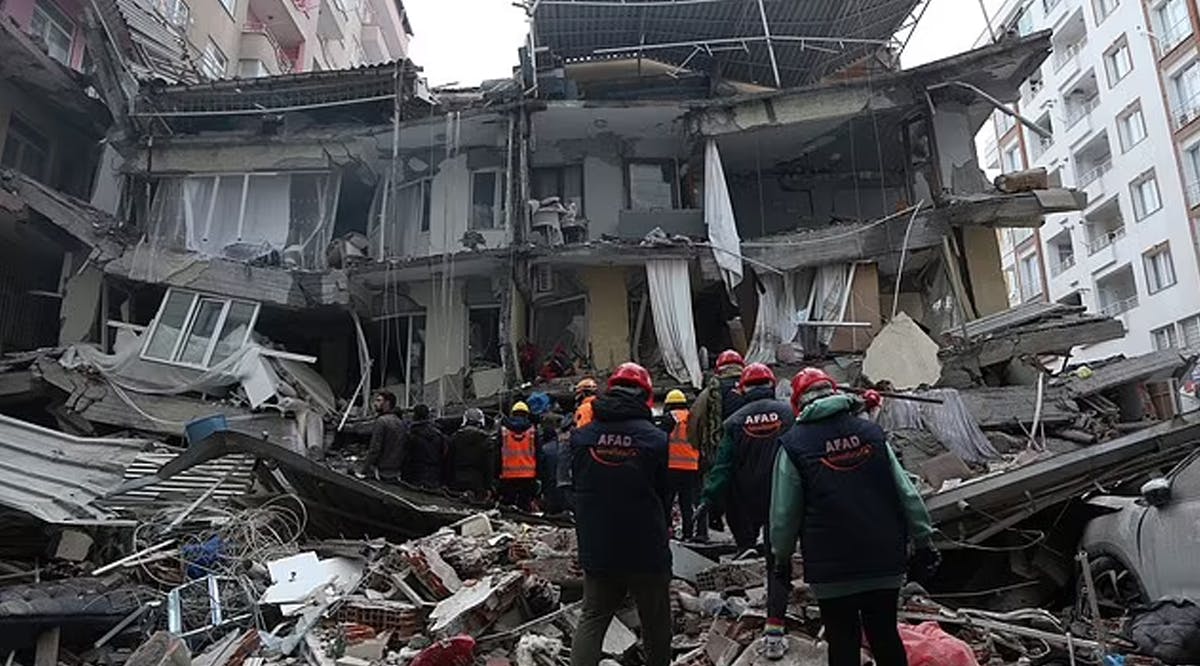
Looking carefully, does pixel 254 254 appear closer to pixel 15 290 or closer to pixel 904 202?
pixel 15 290

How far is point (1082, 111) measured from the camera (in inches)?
1391

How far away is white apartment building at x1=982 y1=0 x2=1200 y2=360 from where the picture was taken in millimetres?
28688

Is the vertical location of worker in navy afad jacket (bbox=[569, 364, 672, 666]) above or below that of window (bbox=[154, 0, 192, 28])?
below

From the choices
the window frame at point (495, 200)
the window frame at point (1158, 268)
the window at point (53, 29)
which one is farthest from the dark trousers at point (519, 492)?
the window frame at point (1158, 268)

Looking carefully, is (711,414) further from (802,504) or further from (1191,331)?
(1191,331)

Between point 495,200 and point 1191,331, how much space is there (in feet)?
81.9

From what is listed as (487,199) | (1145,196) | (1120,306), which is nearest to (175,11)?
(487,199)

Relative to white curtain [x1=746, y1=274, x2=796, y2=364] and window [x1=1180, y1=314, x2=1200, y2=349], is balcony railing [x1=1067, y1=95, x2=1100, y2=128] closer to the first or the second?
window [x1=1180, y1=314, x2=1200, y2=349]

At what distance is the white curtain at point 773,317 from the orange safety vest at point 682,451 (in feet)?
26.9

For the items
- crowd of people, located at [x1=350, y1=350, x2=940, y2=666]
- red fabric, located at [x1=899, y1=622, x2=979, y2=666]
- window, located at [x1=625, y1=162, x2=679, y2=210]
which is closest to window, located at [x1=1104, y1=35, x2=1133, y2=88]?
window, located at [x1=625, y1=162, x2=679, y2=210]

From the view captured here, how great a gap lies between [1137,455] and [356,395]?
12907mm

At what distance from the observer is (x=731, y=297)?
1619 cm

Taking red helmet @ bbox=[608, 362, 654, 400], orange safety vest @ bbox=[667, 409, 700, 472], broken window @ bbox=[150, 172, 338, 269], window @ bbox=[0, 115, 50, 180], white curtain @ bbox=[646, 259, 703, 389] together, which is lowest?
orange safety vest @ bbox=[667, 409, 700, 472]

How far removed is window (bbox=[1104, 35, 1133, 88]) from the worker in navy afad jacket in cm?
3551
